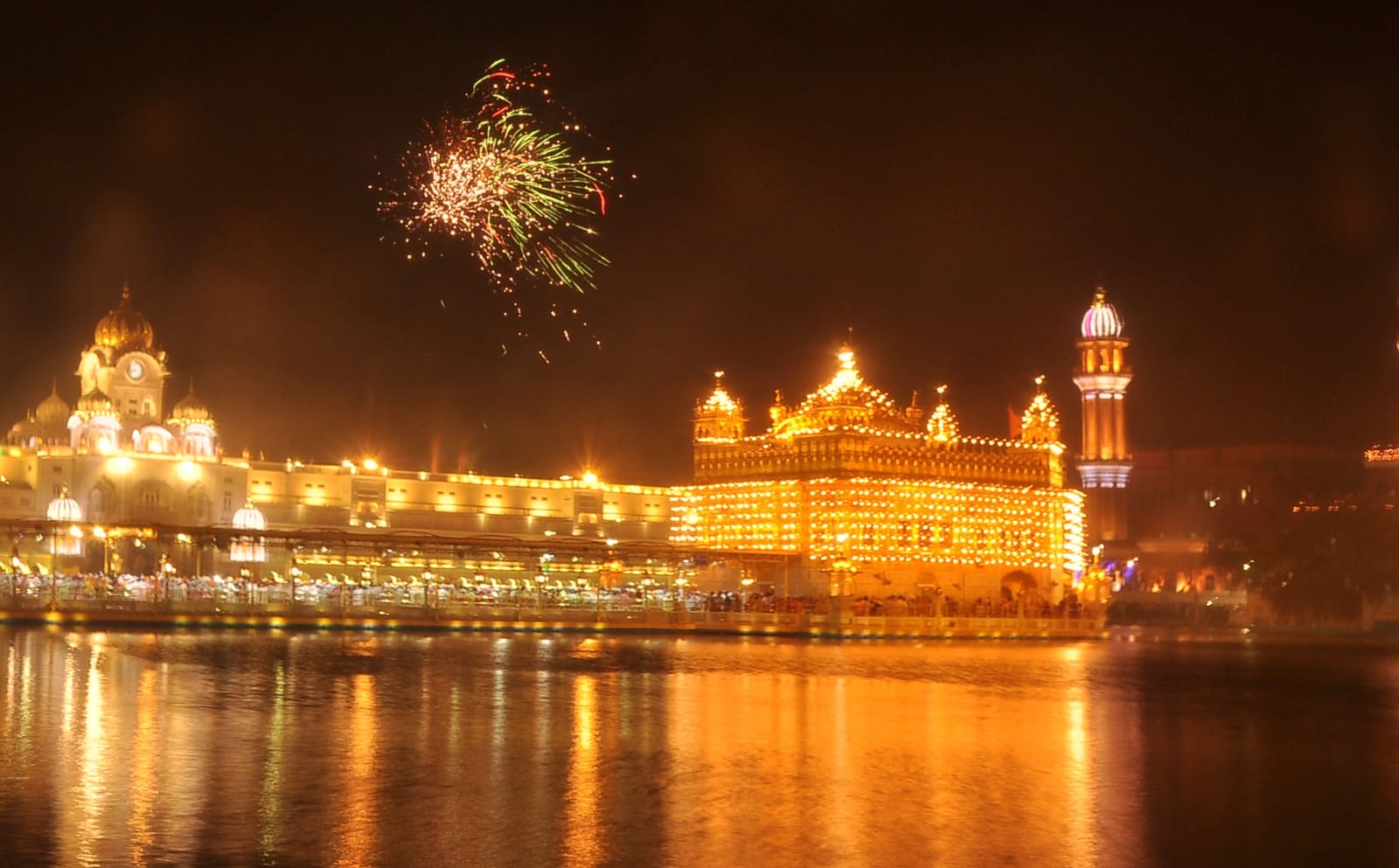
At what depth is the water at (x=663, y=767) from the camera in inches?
611

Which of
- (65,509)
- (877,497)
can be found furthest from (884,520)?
(65,509)

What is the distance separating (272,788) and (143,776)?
1.47 metres

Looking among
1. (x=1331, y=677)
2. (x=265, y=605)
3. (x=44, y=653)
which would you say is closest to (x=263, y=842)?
(x=44, y=653)

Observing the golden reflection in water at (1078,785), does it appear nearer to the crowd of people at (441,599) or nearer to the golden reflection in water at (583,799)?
the golden reflection in water at (583,799)

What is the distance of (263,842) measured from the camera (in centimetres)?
1505

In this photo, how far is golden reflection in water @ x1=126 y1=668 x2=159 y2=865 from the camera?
48.8ft

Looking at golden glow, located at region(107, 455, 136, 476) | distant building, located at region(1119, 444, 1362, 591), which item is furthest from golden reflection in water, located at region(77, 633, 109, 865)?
distant building, located at region(1119, 444, 1362, 591)

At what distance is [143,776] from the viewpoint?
722 inches

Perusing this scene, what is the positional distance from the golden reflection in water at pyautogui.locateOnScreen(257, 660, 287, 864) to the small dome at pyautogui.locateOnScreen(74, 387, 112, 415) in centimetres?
5858

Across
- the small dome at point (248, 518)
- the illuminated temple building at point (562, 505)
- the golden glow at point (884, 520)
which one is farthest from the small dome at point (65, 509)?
the golden glow at point (884, 520)

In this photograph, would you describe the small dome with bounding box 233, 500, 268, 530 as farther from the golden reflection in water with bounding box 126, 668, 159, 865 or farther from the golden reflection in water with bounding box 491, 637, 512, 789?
the golden reflection in water with bounding box 126, 668, 159, 865

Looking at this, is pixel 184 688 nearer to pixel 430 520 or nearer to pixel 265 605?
pixel 265 605

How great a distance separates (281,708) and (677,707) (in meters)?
5.93

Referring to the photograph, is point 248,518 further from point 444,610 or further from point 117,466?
point 444,610
